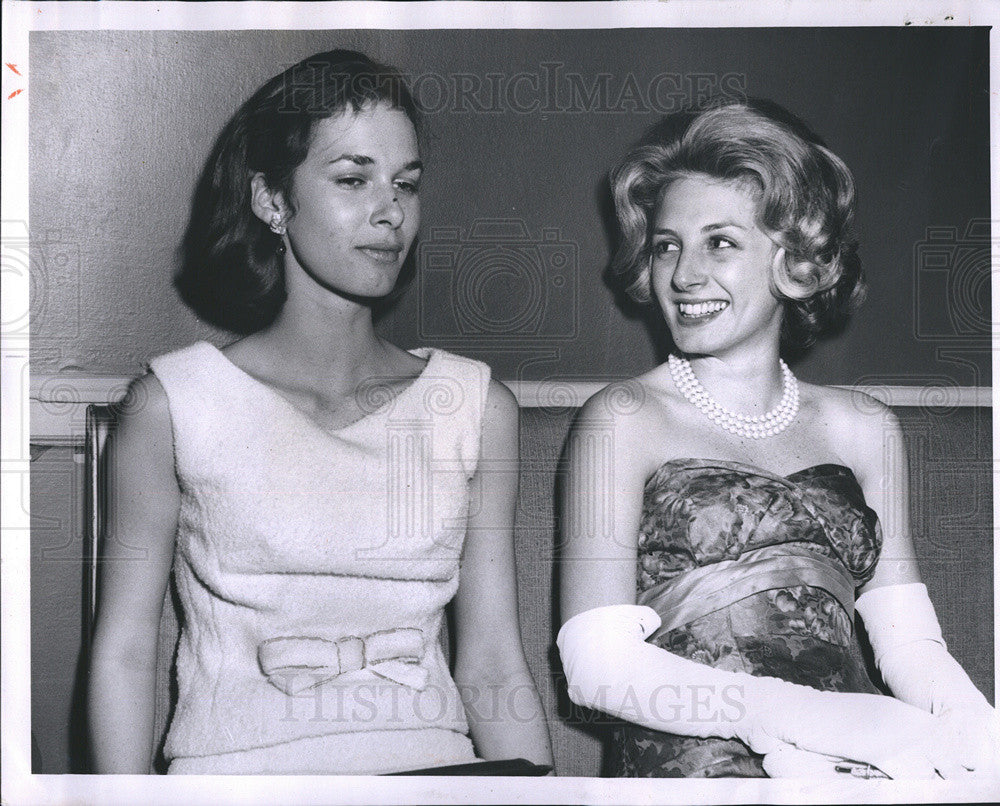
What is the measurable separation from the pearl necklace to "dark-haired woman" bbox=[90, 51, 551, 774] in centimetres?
18

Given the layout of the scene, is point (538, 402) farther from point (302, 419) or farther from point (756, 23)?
point (756, 23)

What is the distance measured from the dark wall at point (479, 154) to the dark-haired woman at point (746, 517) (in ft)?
0.13

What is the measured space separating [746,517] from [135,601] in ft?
2.04

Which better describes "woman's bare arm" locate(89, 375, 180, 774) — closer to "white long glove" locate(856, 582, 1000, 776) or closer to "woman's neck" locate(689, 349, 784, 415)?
"woman's neck" locate(689, 349, 784, 415)

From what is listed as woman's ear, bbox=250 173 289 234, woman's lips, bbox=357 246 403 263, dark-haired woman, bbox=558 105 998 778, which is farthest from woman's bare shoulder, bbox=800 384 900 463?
woman's ear, bbox=250 173 289 234

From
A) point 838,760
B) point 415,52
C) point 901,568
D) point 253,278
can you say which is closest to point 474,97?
point 415,52

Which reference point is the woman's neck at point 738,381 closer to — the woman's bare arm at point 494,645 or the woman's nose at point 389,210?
the woman's bare arm at point 494,645

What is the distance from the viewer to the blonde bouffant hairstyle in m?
1.05

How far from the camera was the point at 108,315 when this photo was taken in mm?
1074

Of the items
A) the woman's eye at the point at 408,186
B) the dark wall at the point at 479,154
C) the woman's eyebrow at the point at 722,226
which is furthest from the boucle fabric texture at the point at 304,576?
the woman's eyebrow at the point at 722,226

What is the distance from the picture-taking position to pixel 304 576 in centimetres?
101

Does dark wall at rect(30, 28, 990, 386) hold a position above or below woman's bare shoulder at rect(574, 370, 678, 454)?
above

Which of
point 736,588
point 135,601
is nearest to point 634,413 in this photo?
point 736,588

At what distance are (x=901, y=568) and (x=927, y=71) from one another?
0.53m
